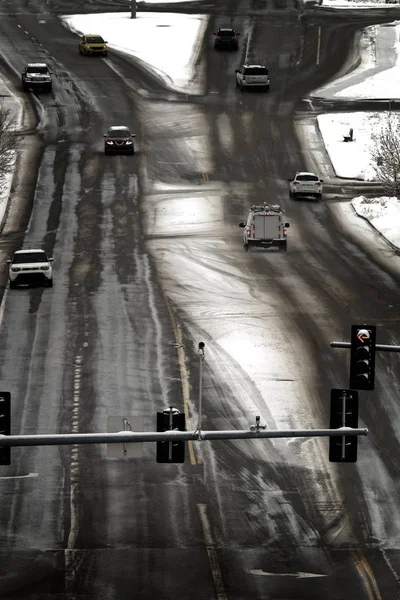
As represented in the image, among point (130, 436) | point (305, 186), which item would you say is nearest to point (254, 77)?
point (305, 186)

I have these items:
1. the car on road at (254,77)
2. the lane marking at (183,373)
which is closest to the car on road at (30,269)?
the lane marking at (183,373)

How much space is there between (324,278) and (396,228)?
13.0 m

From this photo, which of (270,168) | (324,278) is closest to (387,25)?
(270,168)

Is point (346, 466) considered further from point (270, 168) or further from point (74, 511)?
point (270, 168)

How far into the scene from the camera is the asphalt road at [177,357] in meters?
37.4

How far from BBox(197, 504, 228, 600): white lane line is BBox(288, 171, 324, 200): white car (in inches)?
1819

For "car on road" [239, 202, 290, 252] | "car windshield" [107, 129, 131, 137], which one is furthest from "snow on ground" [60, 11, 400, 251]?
"car on road" [239, 202, 290, 252]

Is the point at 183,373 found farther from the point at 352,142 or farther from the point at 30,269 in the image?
the point at 352,142

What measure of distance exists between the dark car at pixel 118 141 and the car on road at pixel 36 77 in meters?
16.2

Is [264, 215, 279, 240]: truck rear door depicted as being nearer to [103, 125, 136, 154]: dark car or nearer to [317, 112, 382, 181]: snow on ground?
[317, 112, 382, 181]: snow on ground

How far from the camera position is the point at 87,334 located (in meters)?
58.2

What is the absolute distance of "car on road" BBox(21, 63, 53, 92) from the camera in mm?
109188

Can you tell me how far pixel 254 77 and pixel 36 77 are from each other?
15690 millimetres

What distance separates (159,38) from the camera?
126 metres
